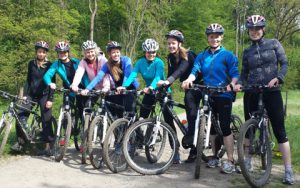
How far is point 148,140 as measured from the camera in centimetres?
616

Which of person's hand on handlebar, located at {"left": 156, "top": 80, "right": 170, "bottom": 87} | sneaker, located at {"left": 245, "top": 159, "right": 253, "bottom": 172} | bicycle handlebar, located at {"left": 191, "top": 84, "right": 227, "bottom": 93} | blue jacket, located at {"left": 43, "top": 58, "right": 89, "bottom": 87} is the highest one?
blue jacket, located at {"left": 43, "top": 58, "right": 89, "bottom": 87}

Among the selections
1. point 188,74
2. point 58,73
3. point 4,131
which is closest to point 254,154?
point 188,74

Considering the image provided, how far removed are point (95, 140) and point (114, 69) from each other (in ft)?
4.45

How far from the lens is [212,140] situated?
6.46 m

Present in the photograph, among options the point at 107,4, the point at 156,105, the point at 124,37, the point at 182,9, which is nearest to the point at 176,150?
the point at 156,105

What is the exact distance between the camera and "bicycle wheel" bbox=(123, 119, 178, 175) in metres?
5.87

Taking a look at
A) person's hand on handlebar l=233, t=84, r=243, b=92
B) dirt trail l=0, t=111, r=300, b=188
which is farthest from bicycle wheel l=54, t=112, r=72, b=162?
person's hand on handlebar l=233, t=84, r=243, b=92

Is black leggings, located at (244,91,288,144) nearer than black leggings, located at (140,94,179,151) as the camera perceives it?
Yes

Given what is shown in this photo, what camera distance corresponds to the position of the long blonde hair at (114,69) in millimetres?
6918

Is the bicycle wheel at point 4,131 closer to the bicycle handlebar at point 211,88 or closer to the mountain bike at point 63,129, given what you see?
the mountain bike at point 63,129

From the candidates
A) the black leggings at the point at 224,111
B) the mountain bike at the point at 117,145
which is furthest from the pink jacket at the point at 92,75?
the black leggings at the point at 224,111

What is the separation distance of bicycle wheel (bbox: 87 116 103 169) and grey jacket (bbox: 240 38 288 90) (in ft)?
8.30

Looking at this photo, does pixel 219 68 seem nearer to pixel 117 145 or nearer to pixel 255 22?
pixel 255 22

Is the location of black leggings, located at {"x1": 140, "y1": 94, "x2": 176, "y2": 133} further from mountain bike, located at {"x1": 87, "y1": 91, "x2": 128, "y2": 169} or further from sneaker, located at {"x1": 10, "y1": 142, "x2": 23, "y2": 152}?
sneaker, located at {"x1": 10, "y1": 142, "x2": 23, "y2": 152}
